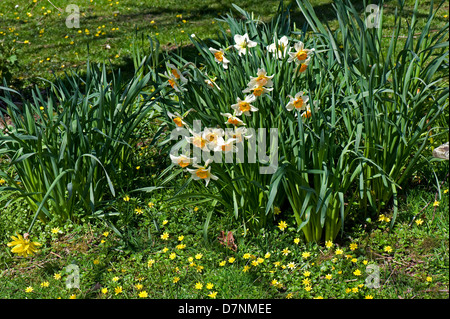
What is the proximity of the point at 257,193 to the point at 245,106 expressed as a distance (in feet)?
1.55

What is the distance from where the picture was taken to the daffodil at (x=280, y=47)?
2639 millimetres

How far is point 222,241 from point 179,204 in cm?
35

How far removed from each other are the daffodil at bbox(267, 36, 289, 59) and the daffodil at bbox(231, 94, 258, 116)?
347mm

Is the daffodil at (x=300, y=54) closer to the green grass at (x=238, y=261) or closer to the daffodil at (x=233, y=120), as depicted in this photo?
the daffodil at (x=233, y=120)

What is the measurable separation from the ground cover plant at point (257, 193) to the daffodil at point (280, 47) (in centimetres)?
1

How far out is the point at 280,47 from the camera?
2664 millimetres

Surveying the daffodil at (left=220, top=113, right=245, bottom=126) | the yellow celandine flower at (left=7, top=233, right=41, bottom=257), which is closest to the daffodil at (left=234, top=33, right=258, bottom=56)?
the daffodil at (left=220, top=113, right=245, bottom=126)

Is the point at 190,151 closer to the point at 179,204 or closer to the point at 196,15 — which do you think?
the point at 179,204

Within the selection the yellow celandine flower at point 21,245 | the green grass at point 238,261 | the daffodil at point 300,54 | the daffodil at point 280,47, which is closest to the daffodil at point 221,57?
the daffodil at point 280,47

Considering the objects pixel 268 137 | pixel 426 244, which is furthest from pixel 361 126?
pixel 426 244

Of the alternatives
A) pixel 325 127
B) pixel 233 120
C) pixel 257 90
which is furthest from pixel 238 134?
pixel 325 127

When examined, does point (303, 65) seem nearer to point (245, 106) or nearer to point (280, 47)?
point (280, 47)

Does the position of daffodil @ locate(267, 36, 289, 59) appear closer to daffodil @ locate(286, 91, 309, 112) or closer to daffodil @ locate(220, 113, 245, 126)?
daffodil @ locate(286, 91, 309, 112)

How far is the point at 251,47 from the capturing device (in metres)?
2.87
